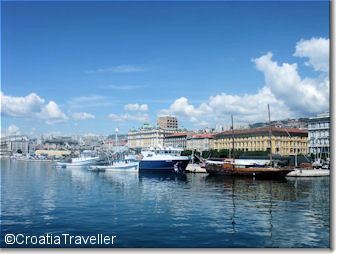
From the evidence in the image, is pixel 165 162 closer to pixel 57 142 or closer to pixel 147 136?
pixel 147 136

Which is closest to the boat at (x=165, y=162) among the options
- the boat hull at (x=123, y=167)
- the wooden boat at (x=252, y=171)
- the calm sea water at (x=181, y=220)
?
the boat hull at (x=123, y=167)

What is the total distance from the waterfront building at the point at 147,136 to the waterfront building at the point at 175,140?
5.24ft

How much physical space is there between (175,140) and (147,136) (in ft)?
35.9

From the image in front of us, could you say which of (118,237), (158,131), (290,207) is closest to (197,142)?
(158,131)

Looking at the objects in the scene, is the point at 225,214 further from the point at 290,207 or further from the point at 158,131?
the point at 158,131

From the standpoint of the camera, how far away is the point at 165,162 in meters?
47.2

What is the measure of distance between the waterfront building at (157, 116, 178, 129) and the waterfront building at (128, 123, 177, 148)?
4.96 metres

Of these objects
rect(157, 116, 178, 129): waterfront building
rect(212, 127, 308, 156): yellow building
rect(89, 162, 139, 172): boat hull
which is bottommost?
rect(89, 162, 139, 172): boat hull

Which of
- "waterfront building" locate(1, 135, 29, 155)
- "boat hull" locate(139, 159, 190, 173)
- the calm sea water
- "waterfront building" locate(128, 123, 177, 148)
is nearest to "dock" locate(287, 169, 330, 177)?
"boat hull" locate(139, 159, 190, 173)

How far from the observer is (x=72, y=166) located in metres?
68.4

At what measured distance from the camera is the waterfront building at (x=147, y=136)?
122787 millimetres

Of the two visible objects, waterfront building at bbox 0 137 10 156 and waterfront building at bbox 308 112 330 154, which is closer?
waterfront building at bbox 308 112 330 154

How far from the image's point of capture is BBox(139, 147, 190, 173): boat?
46.9 metres

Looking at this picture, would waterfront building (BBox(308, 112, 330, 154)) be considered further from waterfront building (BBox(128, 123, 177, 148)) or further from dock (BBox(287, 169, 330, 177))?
waterfront building (BBox(128, 123, 177, 148))
